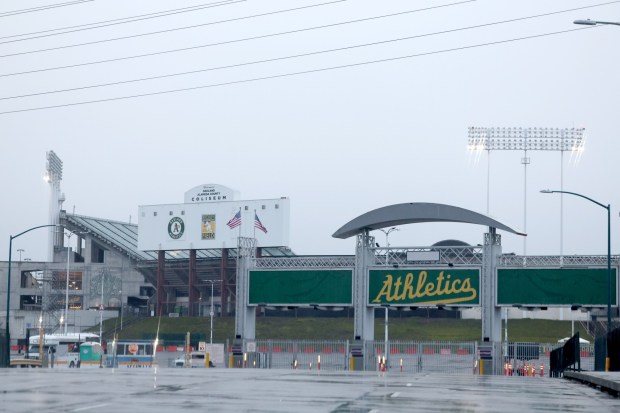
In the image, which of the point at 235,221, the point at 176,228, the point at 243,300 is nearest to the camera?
the point at 243,300

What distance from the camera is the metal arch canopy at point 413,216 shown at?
59938mm

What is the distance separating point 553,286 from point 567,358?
37.8 feet

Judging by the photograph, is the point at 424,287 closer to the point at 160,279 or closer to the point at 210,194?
the point at 210,194

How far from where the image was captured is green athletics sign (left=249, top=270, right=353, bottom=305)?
63250mm

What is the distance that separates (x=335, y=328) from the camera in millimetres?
121562

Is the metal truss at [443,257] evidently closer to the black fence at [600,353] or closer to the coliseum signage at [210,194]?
the black fence at [600,353]

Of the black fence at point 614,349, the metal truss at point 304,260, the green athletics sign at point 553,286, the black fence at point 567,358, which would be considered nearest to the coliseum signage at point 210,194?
the metal truss at point 304,260

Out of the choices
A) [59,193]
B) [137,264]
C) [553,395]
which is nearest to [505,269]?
[553,395]

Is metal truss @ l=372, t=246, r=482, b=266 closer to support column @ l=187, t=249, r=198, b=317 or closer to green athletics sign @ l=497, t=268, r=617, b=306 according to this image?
green athletics sign @ l=497, t=268, r=617, b=306

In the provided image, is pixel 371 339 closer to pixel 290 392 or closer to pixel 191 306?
pixel 290 392

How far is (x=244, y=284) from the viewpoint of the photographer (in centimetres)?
6606

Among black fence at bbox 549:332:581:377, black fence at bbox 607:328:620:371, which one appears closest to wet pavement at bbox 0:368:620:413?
black fence at bbox 607:328:620:371

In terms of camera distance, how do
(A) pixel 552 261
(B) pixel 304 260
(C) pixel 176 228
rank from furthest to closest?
(C) pixel 176 228, (B) pixel 304 260, (A) pixel 552 261

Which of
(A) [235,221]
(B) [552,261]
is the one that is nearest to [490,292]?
(B) [552,261]
